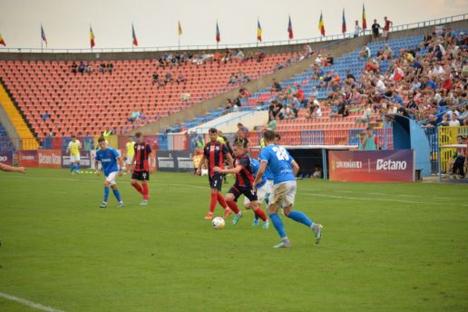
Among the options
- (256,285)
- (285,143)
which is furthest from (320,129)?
(256,285)

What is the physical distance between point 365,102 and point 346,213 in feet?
66.6

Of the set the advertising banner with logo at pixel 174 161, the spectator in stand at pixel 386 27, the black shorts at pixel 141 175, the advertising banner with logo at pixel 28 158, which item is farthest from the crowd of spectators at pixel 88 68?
the black shorts at pixel 141 175

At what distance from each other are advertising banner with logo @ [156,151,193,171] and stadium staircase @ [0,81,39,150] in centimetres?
1321

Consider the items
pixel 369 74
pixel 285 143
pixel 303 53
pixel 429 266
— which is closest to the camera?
pixel 429 266

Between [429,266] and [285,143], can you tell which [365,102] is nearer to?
[285,143]

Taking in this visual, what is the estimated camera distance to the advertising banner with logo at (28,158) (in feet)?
175

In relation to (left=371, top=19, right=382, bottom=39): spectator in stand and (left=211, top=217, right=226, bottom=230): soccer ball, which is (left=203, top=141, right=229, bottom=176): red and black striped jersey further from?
(left=371, top=19, right=382, bottom=39): spectator in stand

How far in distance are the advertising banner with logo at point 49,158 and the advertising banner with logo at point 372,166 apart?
2227 centimetres

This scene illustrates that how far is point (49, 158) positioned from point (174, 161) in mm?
11657

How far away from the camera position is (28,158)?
5400cm

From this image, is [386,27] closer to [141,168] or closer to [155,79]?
[155,79]

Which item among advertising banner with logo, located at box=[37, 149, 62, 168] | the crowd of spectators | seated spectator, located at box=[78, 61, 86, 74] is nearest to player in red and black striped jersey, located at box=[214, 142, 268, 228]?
advertising banner with logo, located at box=[37, 149, 62, 168]

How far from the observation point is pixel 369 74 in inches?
1703

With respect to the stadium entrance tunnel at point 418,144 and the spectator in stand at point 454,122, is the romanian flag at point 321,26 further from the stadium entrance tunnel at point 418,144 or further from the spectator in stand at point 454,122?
the spectator in stand at point 454,122
